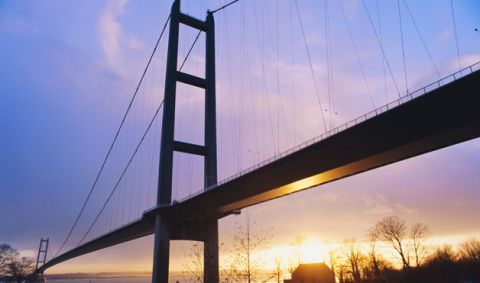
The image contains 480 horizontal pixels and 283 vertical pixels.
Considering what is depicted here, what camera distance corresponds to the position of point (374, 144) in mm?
16766

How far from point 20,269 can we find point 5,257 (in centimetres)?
856

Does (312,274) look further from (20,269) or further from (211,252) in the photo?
(20,269)

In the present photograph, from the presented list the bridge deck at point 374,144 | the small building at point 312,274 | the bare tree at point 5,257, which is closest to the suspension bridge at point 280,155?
the bridge deck at point 374,144

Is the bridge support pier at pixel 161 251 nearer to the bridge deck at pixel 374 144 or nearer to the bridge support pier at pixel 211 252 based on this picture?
the bridge support pier at pixel 211 252

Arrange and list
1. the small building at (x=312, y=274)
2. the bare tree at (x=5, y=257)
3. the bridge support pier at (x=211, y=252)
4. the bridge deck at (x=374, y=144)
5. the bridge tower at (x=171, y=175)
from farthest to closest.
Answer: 1. the bare tree at (x=5, y=257)
2. the small building at (x=312, y=274)
3. the bridge tower at (x=171, y=175)
4. the bridge support pier at (x=211, y=252)
5. the bridge deck at (x=374, y=144)

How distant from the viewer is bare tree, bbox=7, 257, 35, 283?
77375mm

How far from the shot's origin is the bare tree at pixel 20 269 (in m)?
77.4

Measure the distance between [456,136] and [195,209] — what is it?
17.7m

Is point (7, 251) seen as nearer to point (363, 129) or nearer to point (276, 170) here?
point (276, 170)

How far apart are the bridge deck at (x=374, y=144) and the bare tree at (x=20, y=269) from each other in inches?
2739

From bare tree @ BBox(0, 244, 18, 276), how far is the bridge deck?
65.4 m

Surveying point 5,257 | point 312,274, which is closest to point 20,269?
point 5,257

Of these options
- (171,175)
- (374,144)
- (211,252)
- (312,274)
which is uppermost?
(171,175)

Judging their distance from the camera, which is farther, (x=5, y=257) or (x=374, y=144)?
(x=5, y=257)
